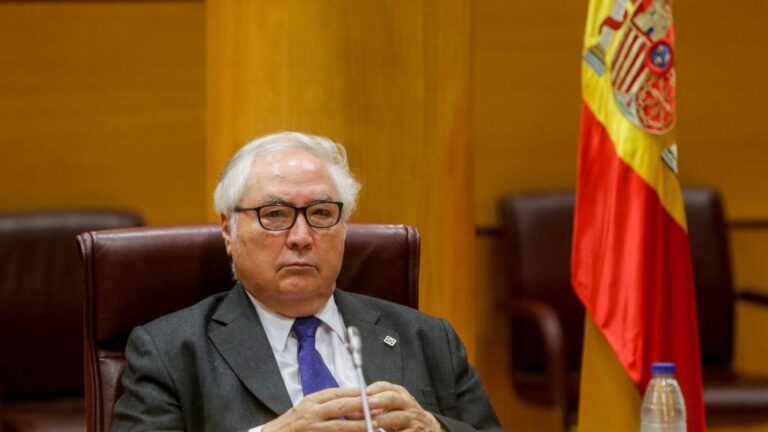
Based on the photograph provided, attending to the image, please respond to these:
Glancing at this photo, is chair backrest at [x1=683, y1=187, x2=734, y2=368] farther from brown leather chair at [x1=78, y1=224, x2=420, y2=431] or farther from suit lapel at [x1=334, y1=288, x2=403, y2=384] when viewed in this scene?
brown leather chair at [x1=78, y1=224, x2=420, y2=431]

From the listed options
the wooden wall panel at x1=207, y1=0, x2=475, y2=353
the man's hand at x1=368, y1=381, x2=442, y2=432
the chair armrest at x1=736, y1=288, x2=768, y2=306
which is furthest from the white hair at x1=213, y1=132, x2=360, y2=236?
the chair armrest at x1=736, y1=288, x2=768, y2=306

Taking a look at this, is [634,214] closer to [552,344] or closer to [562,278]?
[552,344]

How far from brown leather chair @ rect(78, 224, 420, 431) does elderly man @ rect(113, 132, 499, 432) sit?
6cm

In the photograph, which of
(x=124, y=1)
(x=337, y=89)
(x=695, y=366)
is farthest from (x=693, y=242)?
(x=124, y=1)

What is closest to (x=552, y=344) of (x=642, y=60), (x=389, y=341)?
(x=642, y=60)

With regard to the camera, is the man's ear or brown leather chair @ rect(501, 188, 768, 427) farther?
brown leather chair @ rect(501, 188, 768, 427)

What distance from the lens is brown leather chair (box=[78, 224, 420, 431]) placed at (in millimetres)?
2975

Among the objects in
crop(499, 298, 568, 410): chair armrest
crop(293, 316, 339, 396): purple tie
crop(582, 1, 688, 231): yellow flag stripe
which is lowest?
crop(499, 298, 568, 410): chair armrest

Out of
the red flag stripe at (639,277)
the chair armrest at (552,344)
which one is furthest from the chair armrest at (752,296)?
the red flag stripe at (639,277)

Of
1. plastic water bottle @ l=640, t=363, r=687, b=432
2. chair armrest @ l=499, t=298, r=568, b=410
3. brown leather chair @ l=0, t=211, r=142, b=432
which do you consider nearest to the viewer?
plastic water bottle @ l=640, t=363, r=687, b=432

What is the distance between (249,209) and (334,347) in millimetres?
351

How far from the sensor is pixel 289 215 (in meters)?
3.05

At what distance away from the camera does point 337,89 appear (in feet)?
12.6

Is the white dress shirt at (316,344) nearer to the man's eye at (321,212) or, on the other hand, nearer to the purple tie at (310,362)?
the purple tie at (310,362)
